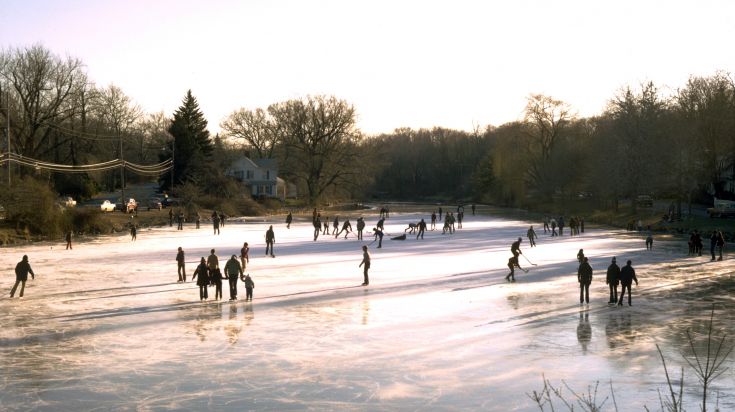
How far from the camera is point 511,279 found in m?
20.3

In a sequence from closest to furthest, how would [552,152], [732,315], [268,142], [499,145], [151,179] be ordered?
[732,315], [552,152], [499,145], [151,179], [268,142]

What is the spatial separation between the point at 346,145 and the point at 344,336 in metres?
63.5

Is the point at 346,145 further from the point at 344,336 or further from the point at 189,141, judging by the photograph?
the point at 344,336

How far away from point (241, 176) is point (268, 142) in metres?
24.6

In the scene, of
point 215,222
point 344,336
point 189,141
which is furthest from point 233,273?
point 189,141

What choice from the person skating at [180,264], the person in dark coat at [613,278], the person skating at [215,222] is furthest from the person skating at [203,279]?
the person skating at [215,222]

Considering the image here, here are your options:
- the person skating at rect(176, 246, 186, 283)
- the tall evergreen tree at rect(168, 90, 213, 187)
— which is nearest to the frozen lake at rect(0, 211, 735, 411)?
the person skating at rect(176, 246, 186, 283)

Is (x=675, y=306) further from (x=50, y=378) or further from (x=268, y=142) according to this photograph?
(x=268, y=142)

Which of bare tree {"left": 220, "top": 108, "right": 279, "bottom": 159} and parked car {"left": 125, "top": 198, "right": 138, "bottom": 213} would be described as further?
bare tree {"left": 220, "top": 108, "right": 279, "bottom": 159}

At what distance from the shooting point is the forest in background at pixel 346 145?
50688mm

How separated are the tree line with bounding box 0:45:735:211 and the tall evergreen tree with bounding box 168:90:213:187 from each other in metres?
0.11

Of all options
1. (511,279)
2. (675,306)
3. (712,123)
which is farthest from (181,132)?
(675,306)

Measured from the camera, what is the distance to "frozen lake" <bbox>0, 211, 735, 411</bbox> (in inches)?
360

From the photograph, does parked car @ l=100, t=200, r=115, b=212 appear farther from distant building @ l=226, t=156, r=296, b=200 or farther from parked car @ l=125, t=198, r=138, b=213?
distant building @ l=226, t=156, r=296, b=200
